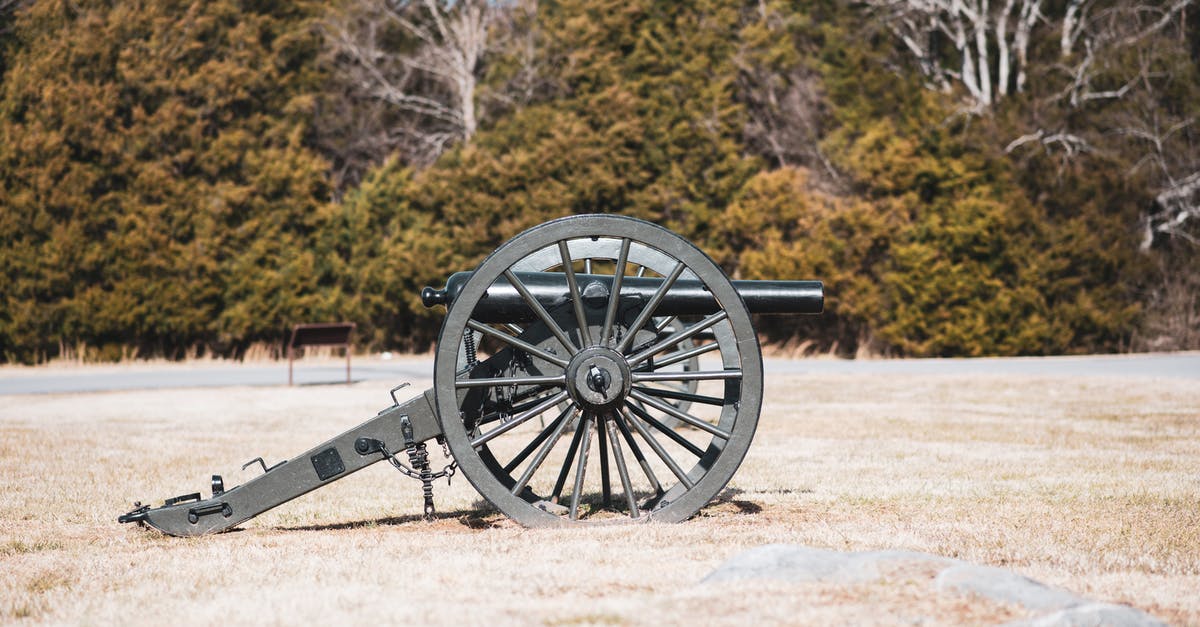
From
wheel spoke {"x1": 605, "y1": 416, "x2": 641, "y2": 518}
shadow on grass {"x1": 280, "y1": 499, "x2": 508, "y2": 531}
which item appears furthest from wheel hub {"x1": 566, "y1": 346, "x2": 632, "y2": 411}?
shadow on grass {"x1": 280, "y1": 499, "x2": 508, "y2": 531}

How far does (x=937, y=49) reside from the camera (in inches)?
1230

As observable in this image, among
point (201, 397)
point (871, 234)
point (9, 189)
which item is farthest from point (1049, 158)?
point (9, 189)

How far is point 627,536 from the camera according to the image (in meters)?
6.21

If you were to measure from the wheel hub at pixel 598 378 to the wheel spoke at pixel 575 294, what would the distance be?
76 millimetres

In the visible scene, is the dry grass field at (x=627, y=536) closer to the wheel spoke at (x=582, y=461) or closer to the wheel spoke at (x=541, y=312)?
the wheel spoke at (x=582, y=461)

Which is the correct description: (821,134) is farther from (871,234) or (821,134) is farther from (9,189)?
(9,189)

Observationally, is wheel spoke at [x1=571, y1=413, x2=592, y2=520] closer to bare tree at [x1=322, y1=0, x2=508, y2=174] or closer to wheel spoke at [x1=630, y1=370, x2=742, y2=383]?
wheel spoke at [x1=630, y1=370, x2=742, y2=383]

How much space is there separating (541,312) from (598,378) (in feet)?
1.48

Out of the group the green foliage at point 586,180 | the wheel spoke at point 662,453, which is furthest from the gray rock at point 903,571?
the green foliage at point 586,180

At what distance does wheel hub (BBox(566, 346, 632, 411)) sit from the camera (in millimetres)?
6359

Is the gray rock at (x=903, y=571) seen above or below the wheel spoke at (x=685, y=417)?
below

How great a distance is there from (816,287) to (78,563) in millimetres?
4270

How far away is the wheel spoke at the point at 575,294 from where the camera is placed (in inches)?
243

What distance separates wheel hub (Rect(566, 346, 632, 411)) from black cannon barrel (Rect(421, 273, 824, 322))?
0.46 m
